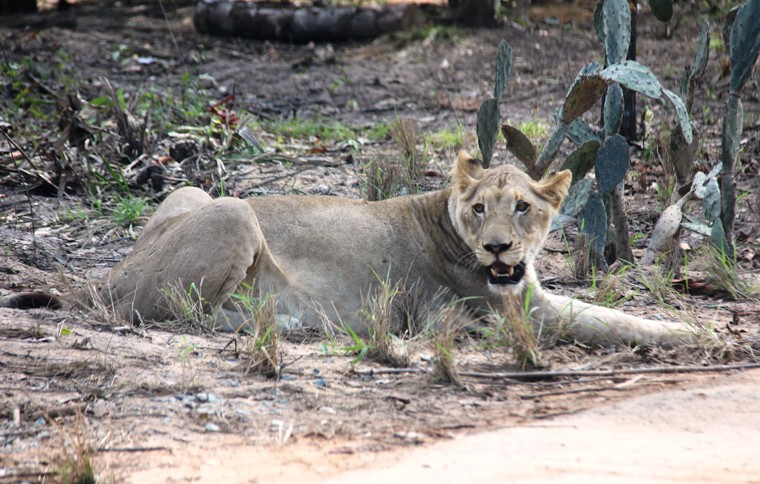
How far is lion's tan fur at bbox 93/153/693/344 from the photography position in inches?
188

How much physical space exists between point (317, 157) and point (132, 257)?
354cm

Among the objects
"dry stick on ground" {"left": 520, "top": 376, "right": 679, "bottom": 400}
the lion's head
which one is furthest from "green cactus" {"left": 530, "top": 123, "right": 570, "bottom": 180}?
"dry stick on ground" {"left": 520, "top": 376, "right": 679, "bottom": 400}

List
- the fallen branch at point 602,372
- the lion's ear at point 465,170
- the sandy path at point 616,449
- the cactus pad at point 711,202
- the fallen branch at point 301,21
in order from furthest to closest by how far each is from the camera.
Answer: the fallen branch at point 301,21 → the cactus pad at point 711,202 → the lion's ear at point 465,170 → the fallen branch at point 602,372 → the sandy path at point 616,449

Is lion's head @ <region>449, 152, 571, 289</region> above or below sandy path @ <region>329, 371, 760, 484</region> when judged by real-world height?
above

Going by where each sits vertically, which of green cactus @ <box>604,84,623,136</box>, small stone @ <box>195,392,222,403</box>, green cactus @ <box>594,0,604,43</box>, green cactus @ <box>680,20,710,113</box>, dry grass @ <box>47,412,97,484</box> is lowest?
small stone @ <box>195,392,222,403</box>

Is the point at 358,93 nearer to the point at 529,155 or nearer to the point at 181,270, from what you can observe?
the point at 529,155

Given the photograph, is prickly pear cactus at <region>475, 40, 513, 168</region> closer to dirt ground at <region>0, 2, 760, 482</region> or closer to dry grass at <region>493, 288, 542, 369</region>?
dirt ground at <region>0, 2, 760, 482</region>

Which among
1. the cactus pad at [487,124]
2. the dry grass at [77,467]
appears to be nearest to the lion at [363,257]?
the cactus pad at [487,124]

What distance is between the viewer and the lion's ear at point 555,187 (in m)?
4.98

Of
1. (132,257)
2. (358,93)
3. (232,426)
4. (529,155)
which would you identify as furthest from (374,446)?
(358,93)

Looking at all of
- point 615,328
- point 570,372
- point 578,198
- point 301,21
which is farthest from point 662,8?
point 301,21

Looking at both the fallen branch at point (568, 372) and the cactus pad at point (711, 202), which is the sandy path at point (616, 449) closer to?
the fallen branch at point (568, 372)

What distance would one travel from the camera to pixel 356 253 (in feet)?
17.0

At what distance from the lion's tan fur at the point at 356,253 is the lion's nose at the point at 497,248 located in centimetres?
1
